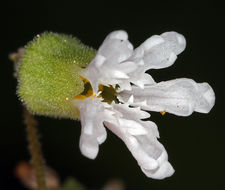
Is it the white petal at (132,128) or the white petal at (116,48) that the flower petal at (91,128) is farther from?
the white petal at (116,48)

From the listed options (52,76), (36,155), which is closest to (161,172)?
(52,76)

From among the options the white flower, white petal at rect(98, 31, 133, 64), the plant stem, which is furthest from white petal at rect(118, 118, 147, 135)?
the plant stem

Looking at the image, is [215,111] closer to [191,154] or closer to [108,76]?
[191,154]

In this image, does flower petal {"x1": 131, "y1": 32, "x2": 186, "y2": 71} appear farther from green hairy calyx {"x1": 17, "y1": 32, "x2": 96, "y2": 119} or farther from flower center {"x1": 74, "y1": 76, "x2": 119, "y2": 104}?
green hairy calyx {"x1": 17, "y1": 32, "x2": 96, "y2": 119}

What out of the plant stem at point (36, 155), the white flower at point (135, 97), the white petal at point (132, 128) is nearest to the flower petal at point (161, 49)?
the white flower at point (135, 97)

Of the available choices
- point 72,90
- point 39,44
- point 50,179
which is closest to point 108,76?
point 72,90

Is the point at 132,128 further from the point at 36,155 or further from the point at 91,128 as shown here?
the point at 36,155
